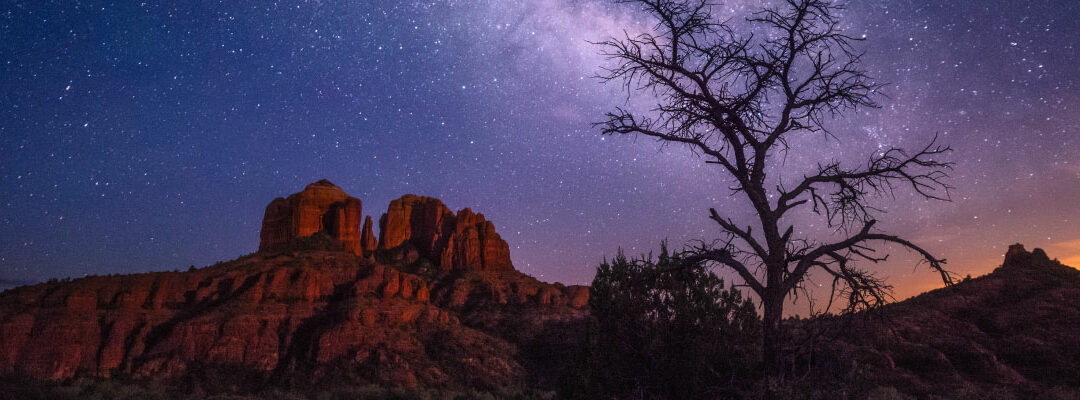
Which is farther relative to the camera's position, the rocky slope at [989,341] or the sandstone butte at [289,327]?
the sandstone butte at [289,327]

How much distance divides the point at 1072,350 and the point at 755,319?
4166 centimetres

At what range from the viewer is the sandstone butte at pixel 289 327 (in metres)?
47.0

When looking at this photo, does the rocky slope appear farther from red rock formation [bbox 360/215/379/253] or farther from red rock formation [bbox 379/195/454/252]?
red rock formation [bbox 360/215/379/253]

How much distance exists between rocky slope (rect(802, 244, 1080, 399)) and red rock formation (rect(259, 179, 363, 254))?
83965 mm

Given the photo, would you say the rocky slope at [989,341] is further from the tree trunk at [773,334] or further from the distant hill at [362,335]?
the tree trunk at [773,334]

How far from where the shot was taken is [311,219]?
9906cm

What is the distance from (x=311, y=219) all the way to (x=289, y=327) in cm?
4759

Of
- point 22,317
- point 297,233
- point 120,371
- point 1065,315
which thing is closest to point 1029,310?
point 1065,315

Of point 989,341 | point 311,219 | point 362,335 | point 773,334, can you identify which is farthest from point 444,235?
point 773,334

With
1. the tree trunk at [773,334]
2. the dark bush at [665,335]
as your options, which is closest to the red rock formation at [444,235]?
the dark bush at [665,335]

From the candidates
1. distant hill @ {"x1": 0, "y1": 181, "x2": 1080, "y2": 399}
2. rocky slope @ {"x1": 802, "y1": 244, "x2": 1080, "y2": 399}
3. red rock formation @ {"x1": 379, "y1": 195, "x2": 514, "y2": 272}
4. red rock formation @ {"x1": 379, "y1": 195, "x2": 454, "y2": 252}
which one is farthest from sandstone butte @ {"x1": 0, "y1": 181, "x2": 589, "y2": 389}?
red rock formation @ {"x1": 379, "y1": 195, "x2": 454, "y2": 252}

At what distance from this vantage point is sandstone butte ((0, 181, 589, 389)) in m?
47.0

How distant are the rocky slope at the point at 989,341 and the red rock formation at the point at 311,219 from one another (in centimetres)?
8396

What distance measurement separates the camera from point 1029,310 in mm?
41281
